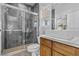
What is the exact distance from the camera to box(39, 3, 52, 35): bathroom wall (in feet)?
4.39

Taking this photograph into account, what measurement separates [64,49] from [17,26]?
2.08ft

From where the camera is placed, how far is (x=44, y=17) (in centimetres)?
135

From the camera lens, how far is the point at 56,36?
4.53 ft

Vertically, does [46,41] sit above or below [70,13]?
below

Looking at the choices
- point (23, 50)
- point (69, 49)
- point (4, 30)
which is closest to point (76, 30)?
point (69, 49)

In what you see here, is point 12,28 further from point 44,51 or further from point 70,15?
point 70,15

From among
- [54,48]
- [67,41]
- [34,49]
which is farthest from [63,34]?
[34,49]

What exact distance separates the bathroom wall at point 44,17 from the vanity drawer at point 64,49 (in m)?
0.23

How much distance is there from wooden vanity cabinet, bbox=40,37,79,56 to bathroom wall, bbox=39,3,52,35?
0.14m

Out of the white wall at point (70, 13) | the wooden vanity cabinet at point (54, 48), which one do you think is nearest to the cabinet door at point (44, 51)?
the wooden vanity cabinet at point (54, 48)

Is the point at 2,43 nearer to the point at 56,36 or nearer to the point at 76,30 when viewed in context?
the point at 56,36

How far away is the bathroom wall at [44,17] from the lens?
4.39ft

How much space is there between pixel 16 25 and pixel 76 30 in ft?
2.38

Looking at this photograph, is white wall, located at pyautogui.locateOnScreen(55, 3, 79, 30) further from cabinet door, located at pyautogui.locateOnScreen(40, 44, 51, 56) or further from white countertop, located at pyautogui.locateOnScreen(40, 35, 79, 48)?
cabinet door, located at pyautogui.locateOnScreen(40, 44, 51, 56)
